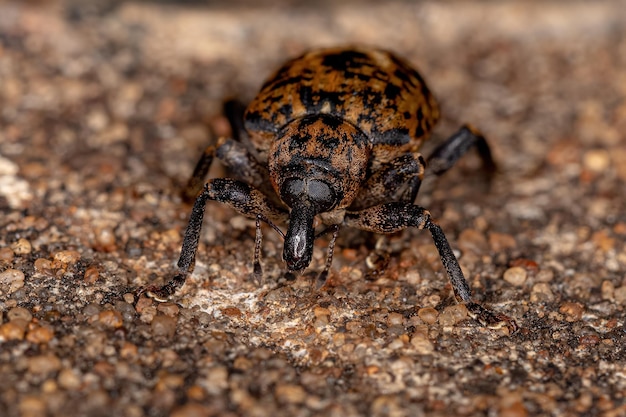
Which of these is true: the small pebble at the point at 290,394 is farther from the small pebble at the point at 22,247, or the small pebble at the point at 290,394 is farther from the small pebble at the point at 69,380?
the small pebble at the point at 22,247

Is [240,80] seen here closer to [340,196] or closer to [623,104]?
[340,196]

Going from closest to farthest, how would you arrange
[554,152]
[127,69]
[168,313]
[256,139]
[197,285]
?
[168,313]
[197,285]
[256,139]
[554,152]
[127,69]

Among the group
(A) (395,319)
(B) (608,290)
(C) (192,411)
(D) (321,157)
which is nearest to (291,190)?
(D) (321,157)

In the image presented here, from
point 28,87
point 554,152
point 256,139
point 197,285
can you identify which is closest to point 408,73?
point 256,139

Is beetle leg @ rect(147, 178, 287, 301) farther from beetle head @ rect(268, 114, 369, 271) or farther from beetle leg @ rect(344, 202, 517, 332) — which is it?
beetle leg @ rect(344, 202, 517, 332)

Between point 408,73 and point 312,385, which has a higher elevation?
point 408,73

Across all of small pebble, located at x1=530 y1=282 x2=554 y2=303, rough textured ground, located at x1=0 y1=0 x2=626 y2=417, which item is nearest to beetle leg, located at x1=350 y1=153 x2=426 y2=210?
rough textured ground, located at x1=0 y1=0 x2=626 y2=417
